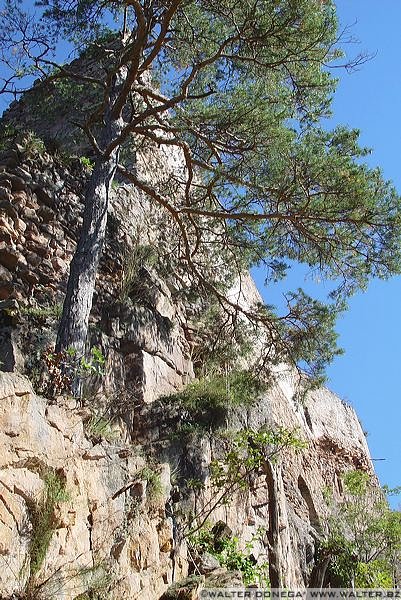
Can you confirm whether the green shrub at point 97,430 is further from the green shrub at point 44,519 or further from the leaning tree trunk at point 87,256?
the green shrub at point 44,519

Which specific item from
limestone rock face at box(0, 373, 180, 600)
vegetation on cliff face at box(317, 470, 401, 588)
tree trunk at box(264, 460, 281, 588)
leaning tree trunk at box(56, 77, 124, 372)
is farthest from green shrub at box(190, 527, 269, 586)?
leaning tree trunk at box(56, 77, 124, 372)

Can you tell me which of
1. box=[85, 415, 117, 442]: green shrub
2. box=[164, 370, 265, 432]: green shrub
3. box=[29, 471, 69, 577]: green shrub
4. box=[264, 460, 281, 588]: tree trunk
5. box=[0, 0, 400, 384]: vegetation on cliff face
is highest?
box=[0, 0, 400, 384]: vegetation on cliff face

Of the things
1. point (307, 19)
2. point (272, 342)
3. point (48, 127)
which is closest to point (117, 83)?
point (48, 127)

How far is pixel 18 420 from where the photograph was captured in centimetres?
400

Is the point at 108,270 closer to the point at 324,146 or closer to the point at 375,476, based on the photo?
the point at 324,146

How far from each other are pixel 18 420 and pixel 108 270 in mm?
4885

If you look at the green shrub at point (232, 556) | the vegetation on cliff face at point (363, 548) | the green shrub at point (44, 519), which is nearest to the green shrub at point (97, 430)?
the green shrub at point (44, 519)

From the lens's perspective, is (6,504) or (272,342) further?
(272,342)

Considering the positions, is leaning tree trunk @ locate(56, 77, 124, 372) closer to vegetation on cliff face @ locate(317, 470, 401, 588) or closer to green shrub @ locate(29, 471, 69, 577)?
green shrub @ locate(29, 471, 69, 577)

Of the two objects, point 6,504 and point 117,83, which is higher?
point 117,83

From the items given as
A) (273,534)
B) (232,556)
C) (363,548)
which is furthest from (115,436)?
(363,548)

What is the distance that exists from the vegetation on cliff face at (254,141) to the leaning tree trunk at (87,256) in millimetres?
15

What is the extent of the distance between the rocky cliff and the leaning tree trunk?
0.42m

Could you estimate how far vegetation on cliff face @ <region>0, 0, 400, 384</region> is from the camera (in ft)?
23.9
